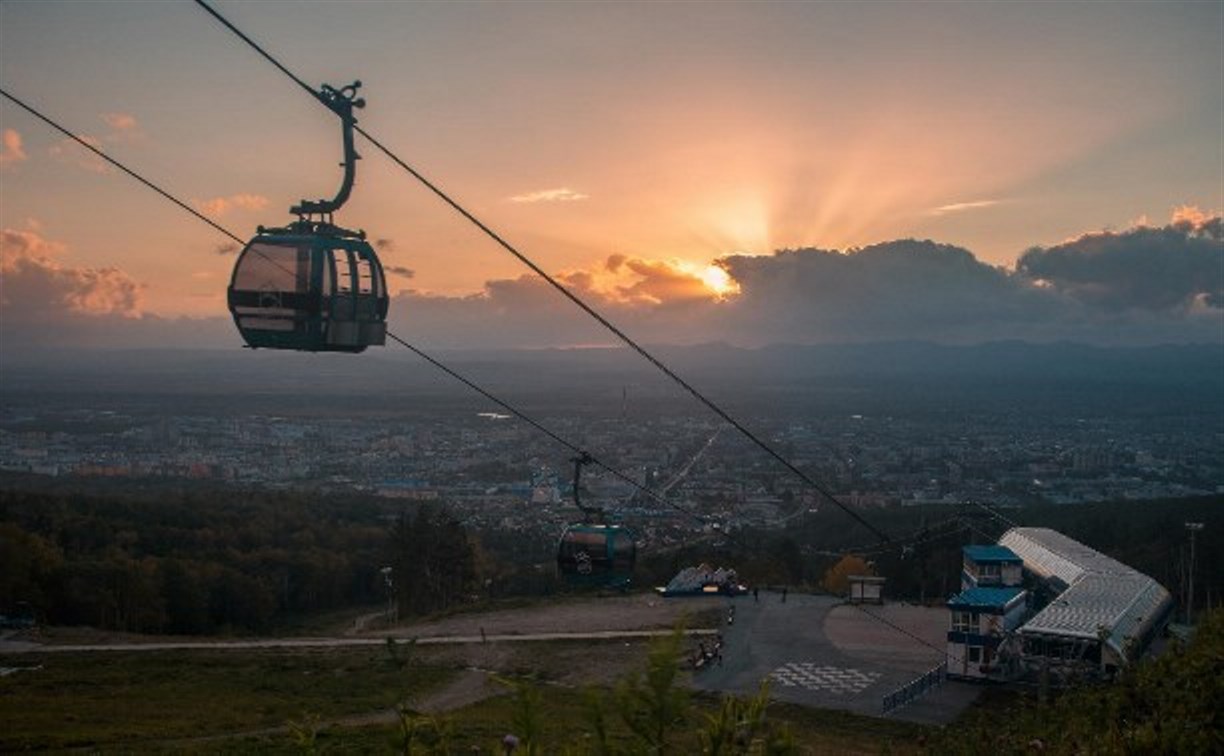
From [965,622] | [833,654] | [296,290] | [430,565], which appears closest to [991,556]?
[965,622]

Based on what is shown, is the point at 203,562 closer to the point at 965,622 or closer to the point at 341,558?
the point at 341,558

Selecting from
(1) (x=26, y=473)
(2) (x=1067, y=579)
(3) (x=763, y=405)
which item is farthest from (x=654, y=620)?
(3) (x=763, y=405)

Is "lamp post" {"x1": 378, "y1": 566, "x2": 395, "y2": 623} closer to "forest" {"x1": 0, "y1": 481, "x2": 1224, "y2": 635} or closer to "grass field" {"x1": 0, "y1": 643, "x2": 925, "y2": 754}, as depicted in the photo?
"forest" {"x1": 0, "y1": 481, "x2": 1224, "y2": 635}

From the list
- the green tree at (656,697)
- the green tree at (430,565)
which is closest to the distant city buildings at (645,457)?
the green tree at (430,565)

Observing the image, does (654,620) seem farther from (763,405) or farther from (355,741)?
(763,405)

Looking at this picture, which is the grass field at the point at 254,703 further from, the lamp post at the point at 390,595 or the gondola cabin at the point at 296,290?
the lamp post at the point at 390,595

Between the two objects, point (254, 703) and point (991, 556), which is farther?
point (991, 556)
